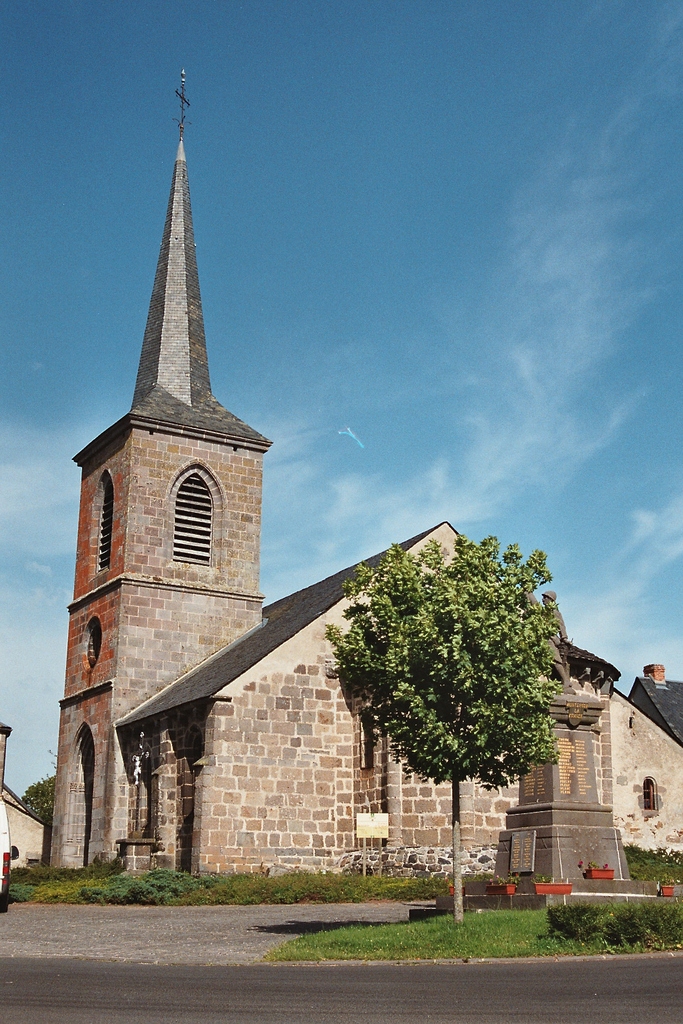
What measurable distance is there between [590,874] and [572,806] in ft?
3.33

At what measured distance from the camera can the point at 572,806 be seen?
16609 mm

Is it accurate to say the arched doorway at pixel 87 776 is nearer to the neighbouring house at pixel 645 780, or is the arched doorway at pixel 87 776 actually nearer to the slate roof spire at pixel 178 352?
the slate roof spire at pixel 178 352

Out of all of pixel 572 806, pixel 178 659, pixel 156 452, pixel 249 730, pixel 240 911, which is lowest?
pixel 240 911

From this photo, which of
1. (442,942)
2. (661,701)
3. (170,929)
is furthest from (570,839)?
(661,701)

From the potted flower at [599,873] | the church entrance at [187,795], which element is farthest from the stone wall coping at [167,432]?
the potted flower at [599,873]

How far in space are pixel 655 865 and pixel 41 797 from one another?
173ft

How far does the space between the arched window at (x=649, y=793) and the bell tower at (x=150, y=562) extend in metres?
14.9

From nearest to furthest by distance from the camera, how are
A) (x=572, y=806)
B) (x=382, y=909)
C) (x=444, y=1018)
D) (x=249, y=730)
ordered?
(x=444, y=1018), (x=572, y=806), (x=382, y=909), (x=249, y=730)

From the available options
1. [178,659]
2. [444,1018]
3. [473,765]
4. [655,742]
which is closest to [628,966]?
[444,1018]

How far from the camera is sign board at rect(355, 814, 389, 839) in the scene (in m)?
25.5

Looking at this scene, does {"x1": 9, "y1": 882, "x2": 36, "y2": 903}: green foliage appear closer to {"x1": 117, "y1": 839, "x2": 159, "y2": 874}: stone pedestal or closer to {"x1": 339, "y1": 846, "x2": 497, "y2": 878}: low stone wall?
{"x1": 117, "y1": 839, "x2": 159, "y2": 874}: stone pedestal

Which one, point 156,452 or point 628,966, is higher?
point 156,452

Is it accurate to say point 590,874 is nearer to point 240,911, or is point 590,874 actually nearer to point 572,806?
point 572,806

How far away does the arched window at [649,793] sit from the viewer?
3884cm
